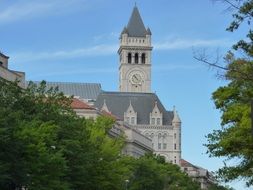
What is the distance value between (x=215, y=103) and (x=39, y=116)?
2600 centimetres

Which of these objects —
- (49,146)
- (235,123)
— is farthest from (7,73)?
(235,123)

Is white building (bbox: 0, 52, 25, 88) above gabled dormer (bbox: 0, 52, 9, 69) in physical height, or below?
below

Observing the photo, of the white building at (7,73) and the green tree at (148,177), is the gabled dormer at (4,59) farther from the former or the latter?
the green tree at (148,177)

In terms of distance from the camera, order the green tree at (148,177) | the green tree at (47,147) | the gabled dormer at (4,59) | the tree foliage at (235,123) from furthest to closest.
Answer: the green tree at (148,177) < the gabled dormer at (4,59) < the green tree at (47,147) < the tree foliage at (235,123)

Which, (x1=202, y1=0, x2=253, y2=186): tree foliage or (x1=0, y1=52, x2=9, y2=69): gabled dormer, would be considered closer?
(x1=202, y1=0, x2=253, y2=186): tree foliage

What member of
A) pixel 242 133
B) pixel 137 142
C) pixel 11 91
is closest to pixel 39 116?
pixel 11 91

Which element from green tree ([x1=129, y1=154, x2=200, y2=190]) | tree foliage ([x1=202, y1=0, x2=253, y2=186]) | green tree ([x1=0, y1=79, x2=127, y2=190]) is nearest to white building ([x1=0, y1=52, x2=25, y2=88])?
green tree ([x1=0, y1=79, x2=127, y2=190])

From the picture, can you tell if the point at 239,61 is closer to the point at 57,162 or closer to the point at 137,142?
the point at 57,162

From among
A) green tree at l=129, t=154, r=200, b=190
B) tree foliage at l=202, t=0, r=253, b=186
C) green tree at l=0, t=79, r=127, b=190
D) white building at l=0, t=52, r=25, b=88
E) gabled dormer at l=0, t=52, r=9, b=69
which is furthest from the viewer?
green tree at l=129, t=154, r=200, b=190

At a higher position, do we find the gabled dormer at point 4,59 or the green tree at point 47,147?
the gabled dormer at point 4,59

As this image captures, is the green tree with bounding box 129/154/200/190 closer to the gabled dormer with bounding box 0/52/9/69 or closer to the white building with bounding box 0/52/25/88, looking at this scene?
the white building with bounding box 0/52/25/88

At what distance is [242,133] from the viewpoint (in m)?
38.4

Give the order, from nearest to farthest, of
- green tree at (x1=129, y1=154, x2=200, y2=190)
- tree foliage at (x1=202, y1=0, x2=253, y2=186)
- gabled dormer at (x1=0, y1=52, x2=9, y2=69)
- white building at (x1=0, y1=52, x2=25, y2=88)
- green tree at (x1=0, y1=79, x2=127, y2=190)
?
1. tree foliage at (x1=202, y1=0, x2=253, y2=186)
2. green tree at (x1=0, y1=79, x2=127, y2=190)
3. white building at (x1=0, y1=52, x2=25, y2=88)
4. gabled dormer at (x1=0, y1=52, x2=9, y2=69)
5. green tree at (x1=129, y1=154, x2=200, y2=190)

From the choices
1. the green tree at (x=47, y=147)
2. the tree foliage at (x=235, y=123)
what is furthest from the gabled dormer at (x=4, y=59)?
the tree foliage at (x=235, y=123)
